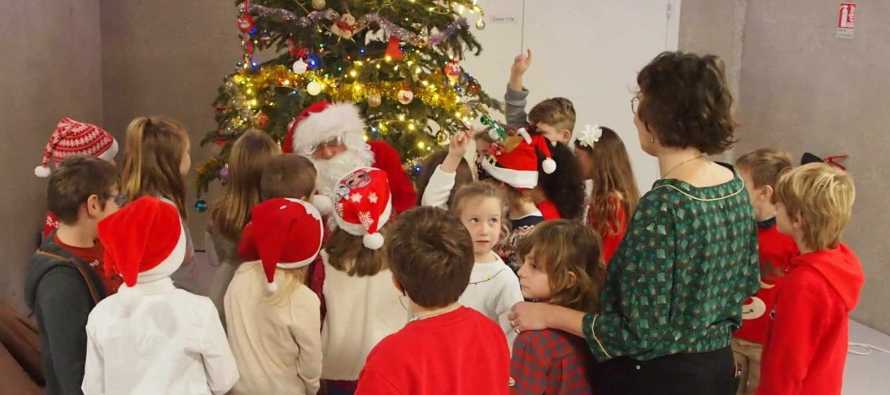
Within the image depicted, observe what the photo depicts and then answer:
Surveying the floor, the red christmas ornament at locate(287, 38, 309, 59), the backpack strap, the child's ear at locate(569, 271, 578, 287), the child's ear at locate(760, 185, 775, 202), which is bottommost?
the floor

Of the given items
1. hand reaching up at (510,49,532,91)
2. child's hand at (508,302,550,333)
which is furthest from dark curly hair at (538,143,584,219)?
child's hand at (508,302,550,333)

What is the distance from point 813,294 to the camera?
8.86 feet

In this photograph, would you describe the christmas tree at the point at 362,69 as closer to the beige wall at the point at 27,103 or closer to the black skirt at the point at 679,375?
the beige wall at the point at 27,103

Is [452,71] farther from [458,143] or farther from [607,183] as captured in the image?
[458,143]

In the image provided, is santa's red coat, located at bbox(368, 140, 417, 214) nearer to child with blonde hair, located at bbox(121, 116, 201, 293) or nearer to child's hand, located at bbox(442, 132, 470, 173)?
child's hand, located at bbox(442, 132, 470, 173)

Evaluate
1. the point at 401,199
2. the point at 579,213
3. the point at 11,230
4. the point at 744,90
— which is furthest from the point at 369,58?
the point at 744,90

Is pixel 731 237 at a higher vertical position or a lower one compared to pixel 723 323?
higher

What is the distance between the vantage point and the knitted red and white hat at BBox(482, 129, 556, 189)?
12.2ft

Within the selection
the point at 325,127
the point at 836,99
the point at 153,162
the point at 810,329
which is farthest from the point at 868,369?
the point at 153,162

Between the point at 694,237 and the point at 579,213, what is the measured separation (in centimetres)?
187

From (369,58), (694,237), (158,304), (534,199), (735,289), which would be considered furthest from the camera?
(369,58)

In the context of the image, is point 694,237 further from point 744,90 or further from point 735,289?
point 744,90

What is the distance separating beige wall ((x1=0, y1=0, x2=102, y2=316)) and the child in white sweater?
303cm

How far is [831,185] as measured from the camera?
2783 mm
